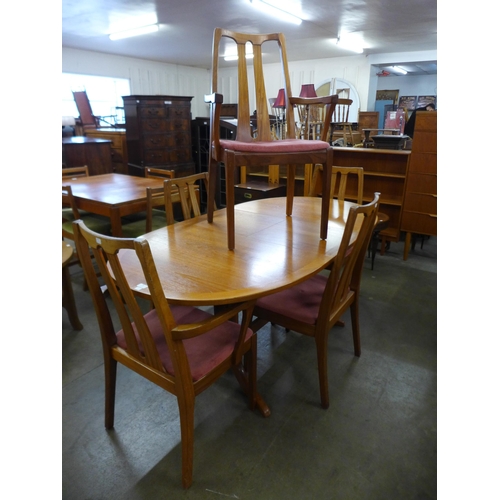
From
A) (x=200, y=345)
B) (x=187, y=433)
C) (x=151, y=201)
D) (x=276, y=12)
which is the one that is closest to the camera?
(x=187, y=433)

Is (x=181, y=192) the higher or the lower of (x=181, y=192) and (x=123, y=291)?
the higher

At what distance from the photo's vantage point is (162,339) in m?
1.40

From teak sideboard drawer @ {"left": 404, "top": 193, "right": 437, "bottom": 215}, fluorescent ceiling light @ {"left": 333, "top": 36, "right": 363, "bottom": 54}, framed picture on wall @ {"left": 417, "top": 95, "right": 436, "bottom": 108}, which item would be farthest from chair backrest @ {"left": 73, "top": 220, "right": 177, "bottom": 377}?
framed picture on wall @ {"left": 417, "top": 95, "right": 436, "bottom": 108}

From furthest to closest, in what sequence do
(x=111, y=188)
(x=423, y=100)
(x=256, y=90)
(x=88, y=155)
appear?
(x=423, y=100), (x=88, y=155), (x=111, y=188), (x=256, y=90)

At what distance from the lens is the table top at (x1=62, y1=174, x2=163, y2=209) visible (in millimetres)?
2802

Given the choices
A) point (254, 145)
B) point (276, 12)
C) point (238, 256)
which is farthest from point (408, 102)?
point (238, 256)

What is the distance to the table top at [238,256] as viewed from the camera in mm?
1223

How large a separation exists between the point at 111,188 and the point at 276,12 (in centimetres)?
335

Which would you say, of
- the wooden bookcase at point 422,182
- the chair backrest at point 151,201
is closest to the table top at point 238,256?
the chair backrest at point 151,201

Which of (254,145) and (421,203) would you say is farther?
(421,203)

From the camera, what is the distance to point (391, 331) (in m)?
2.34

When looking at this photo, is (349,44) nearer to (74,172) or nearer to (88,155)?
(88,155)

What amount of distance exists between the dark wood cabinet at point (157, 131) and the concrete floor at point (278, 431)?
3.61 metres
